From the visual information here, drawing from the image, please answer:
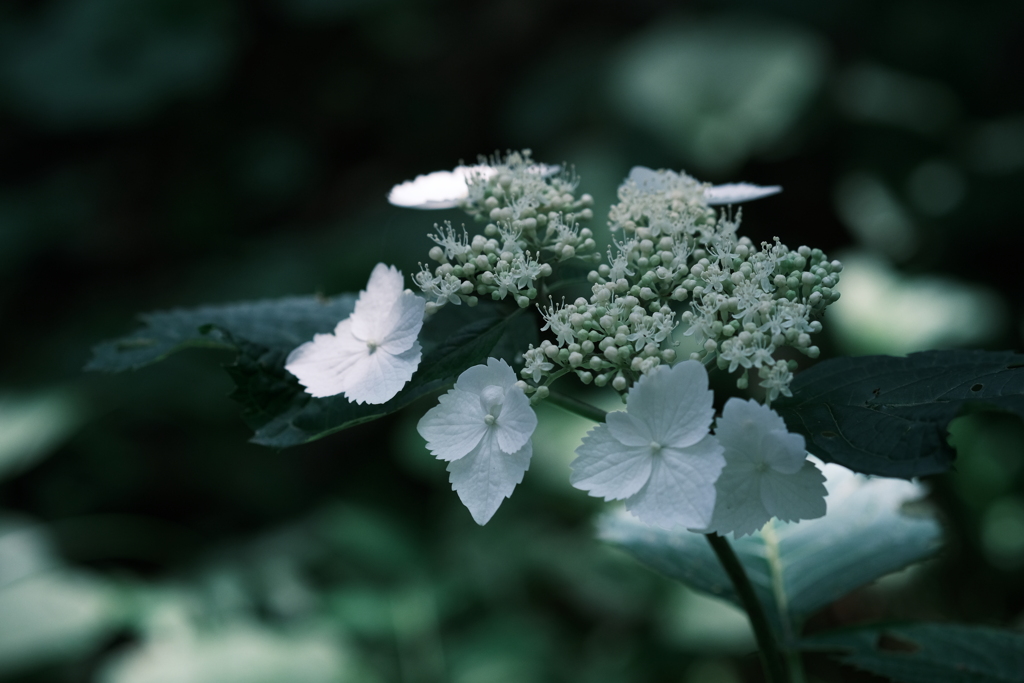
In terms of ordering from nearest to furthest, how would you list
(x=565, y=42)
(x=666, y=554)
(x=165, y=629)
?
(x=666, y=554), (x=165, y=629), (x=565, y=42)

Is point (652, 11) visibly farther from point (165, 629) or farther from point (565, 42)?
point (165, 629)

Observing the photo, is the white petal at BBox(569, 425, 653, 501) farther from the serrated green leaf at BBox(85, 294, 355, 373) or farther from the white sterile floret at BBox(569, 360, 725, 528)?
the serrated green leaf at BBox(85, 294, 355, 373)

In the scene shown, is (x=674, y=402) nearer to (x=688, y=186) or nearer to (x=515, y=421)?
(x=515, y=421)

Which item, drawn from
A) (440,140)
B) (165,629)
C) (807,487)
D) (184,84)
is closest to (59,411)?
(165,629)

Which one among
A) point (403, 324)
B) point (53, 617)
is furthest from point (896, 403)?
point (53, 617)

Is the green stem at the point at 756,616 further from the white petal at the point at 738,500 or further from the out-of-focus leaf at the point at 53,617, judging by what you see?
the out-of-focus leaf at the point at 53,617

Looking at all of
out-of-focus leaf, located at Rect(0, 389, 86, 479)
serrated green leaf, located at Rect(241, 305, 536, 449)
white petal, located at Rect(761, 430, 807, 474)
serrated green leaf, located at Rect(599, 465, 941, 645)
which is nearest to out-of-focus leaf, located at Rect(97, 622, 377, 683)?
out-of-focus leaf, located at Rect(0, 389, 86, 479)

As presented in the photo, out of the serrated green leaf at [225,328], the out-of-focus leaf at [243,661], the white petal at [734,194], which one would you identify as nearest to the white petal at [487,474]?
the serrated green leaf at [225,328]
